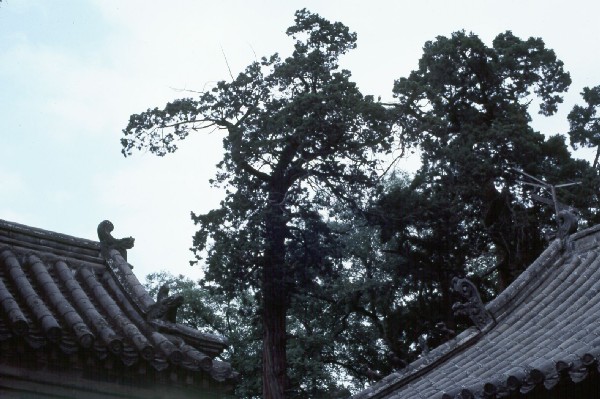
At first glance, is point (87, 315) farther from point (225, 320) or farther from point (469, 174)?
point (225, 320)

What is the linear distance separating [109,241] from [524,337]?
5.15 m

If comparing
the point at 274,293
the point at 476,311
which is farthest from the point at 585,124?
the point at 476,311

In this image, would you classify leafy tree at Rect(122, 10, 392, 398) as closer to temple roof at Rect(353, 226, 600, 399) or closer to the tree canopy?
the tree canopy

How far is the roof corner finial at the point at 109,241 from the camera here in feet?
30.8

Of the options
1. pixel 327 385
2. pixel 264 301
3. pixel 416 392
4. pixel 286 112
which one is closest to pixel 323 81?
pixel 286 112

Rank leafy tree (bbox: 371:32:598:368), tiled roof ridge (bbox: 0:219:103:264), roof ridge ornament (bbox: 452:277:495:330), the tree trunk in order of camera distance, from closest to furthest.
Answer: tiled roof ridge (bbox: 0:219:103:264) < roof ridge ornament (bbox: 452:277:495:330) < the tree trunk < leafy tree (bbox: 371:32:598:368)

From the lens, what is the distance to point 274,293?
75.0 feet

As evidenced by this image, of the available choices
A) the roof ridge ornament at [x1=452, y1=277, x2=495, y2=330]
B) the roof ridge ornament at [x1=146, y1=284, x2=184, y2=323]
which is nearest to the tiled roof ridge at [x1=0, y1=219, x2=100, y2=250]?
the roof ridge ornament at [x1=146, y1=284, x2=184, y2=323]

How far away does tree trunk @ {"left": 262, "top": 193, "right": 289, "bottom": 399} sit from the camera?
22.3m

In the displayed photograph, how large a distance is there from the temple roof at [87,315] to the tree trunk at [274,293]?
13.2 meters

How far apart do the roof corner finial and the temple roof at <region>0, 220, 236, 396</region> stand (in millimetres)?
14

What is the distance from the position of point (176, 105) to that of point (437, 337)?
10835 mm

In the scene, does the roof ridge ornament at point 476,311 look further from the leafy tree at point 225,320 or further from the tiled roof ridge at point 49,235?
the leafy tree at point 225,320

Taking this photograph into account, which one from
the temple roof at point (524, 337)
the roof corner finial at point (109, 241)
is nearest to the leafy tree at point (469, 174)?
the temple roof at point (524, 337)
